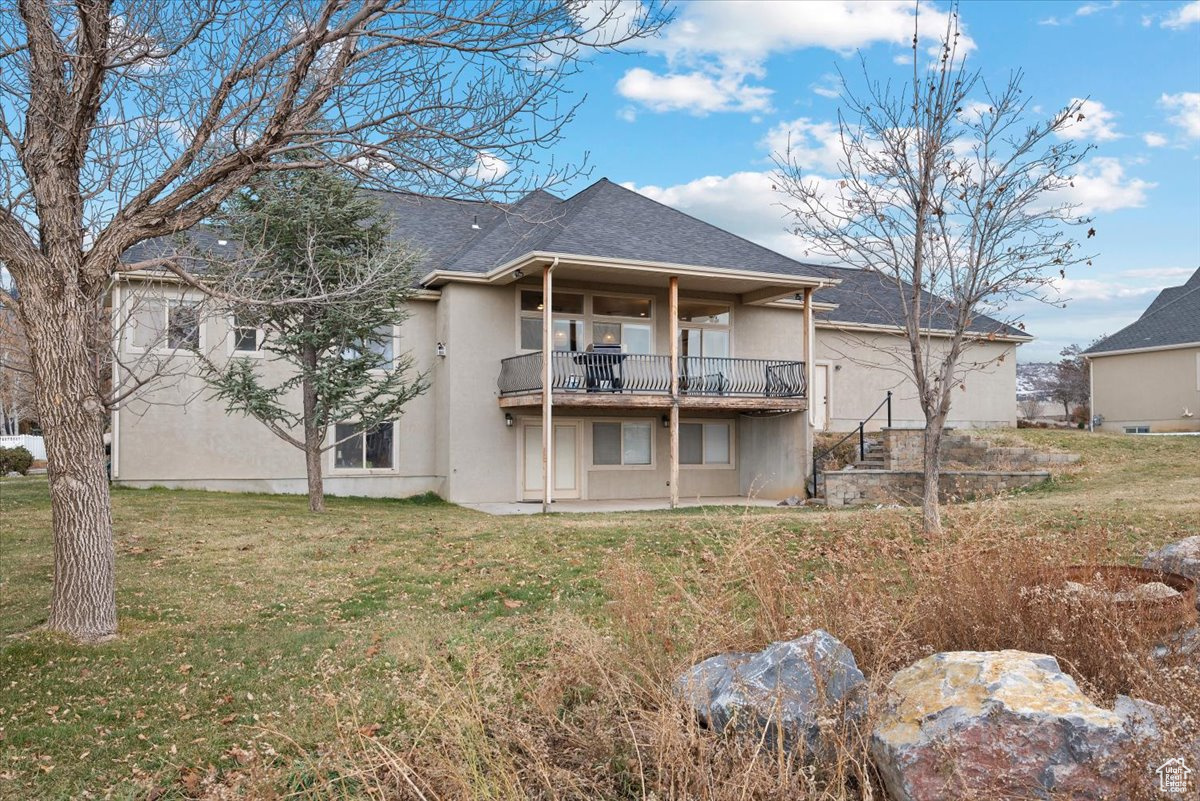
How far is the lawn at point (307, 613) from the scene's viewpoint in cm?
431

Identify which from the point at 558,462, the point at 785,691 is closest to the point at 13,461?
the point at 558,462

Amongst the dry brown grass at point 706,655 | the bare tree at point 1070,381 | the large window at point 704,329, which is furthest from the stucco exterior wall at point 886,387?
the dry brown grass at point 706,655

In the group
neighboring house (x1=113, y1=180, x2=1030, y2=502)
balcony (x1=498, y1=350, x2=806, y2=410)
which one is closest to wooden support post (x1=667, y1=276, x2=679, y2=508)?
neighboring house (x1=113, y1=180, x2=1030, y2=502)

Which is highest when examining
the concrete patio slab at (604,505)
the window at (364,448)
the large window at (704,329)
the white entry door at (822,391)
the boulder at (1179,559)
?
the large window at (704,329)

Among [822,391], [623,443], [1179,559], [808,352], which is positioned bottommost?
[1179,559]

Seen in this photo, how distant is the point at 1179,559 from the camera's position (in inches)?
216

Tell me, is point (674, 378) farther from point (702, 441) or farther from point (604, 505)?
point (702, 441)

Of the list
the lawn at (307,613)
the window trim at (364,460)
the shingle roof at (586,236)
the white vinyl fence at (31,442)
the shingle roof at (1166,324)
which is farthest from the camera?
the white vinyl fence at (31,442)

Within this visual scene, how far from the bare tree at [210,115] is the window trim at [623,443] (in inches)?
499

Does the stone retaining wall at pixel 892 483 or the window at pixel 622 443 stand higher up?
the window at pixel 622 443

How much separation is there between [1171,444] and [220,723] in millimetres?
19154

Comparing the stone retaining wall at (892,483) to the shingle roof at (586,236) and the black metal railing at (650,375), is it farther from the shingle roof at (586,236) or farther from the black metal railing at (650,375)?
the black metal railing at (650,375)

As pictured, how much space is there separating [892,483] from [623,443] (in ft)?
20.5

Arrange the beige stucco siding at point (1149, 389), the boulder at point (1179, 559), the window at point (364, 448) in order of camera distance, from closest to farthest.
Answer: the boulder at point (1179, 559) → the window at point (364, 448) → the beige stucco siding at point (1149, 389)
